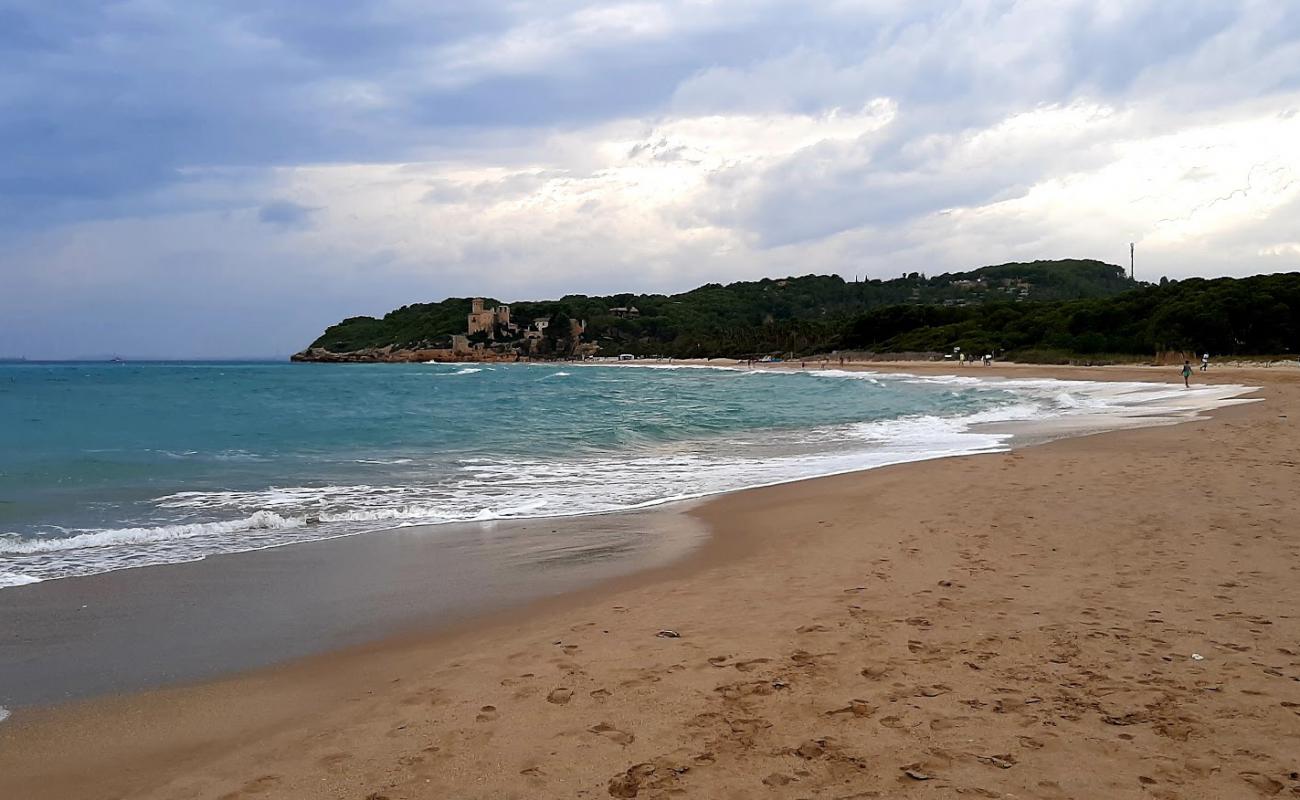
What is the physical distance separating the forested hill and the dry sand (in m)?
135

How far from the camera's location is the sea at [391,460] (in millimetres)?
9250

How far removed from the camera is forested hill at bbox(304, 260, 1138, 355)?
527ft

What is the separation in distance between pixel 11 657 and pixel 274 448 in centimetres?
1369

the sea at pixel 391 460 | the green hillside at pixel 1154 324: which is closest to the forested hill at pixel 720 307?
the green hillside at pixel 1154 324

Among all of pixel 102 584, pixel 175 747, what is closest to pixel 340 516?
pixel 102 584

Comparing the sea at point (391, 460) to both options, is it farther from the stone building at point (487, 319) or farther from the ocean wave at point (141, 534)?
the stone building at point (487, 319)

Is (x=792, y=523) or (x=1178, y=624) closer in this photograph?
(x=1178, y=624)

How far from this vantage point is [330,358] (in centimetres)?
18088

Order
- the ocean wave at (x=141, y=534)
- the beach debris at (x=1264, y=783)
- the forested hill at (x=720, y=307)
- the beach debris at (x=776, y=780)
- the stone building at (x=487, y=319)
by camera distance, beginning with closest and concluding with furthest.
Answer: the beach debris at (x=1264, y=783), the beach debris at (x=776, y=780), the ocean wave at (x=141, y=534), the forested hill at (x=720, y=307), the stone building at (x=487, y=319)

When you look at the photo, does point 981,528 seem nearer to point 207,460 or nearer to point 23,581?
point 23,581

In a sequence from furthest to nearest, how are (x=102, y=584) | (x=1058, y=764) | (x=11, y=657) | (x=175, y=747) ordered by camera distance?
(x=102, y=584) → (x=11, y=657) → (x=175, y=747) → (x=1058, y=764)

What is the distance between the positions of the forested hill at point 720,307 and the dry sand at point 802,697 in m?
135

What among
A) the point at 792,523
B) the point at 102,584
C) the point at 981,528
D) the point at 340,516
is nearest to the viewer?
the point at 102,584

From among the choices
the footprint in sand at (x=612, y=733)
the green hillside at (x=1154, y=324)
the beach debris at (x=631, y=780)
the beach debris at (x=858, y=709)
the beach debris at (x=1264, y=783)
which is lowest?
the footprint in sand at (x=612, y=733)
